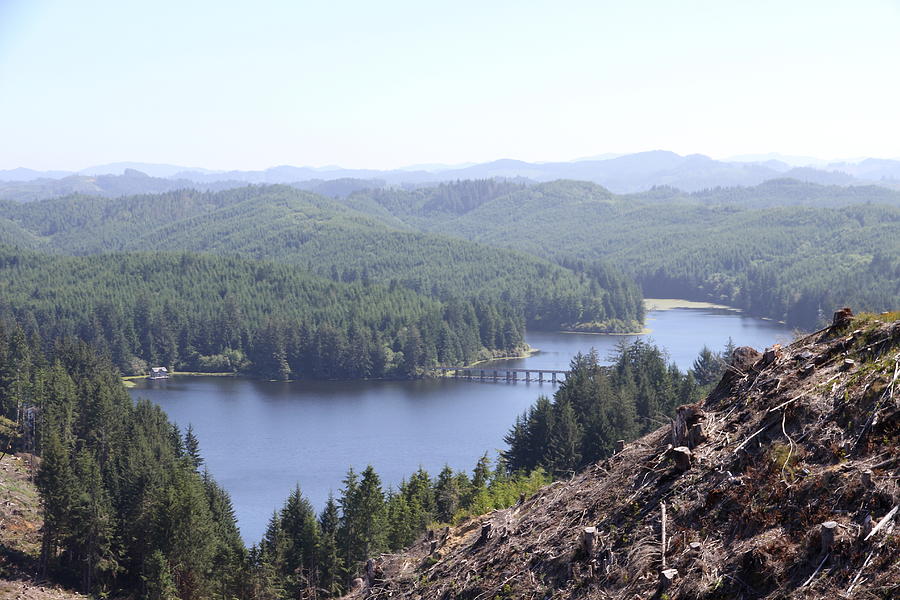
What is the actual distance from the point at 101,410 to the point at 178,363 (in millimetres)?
58771

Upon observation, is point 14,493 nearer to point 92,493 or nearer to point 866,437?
point 92,493

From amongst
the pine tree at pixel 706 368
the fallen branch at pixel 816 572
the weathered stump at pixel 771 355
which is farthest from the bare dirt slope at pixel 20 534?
the pine tree at pixel 706 368

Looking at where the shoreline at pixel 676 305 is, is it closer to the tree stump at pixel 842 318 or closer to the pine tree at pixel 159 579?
the pine tree at pixel 159 579

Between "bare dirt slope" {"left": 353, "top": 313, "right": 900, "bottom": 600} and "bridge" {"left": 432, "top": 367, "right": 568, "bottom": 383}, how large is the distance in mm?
76742

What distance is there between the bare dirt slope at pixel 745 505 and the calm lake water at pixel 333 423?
32.8m

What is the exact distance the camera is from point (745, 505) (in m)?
9.80

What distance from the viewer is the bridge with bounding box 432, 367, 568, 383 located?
9162 centimetres

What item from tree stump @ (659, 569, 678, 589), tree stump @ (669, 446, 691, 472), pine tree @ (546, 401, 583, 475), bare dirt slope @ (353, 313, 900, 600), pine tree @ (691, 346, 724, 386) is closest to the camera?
bare dirt slope @ (353, 313, 900, 600)

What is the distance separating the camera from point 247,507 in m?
48.2

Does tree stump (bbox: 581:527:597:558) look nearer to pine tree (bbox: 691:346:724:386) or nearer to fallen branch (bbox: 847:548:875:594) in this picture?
fallen branch (bbox: 847:548:875:594)

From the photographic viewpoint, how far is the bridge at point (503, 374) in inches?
3607

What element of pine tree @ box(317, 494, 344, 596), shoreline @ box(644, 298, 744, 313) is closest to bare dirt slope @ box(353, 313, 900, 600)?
pine tree @ box(317, 494, 344, 596)

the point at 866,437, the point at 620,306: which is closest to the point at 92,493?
the point at 866,437

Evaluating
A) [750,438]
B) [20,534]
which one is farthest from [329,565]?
[750,438]
